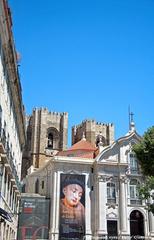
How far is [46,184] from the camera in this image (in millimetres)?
47438

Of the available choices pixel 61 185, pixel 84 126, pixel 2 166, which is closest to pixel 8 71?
pixel 2 166

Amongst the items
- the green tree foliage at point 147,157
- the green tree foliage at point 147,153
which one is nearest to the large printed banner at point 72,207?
the green tree foliage at point 147,157

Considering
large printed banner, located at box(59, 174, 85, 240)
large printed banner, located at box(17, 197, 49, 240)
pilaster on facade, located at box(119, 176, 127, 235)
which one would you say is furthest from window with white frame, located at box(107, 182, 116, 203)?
large printed banner, located at box(17, 197, 49, 240)

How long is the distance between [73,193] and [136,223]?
8498 millimetres

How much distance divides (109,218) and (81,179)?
18.5 ft

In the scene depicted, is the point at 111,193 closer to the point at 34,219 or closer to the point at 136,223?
the point at 136,223

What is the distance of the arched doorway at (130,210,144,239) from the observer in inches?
1699

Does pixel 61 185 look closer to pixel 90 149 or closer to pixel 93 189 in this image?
pixel 93 189

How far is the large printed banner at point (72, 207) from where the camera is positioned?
136ft

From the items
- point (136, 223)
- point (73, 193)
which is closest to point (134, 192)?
point (136, 223)

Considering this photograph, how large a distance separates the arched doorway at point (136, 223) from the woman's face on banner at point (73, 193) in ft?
22.6

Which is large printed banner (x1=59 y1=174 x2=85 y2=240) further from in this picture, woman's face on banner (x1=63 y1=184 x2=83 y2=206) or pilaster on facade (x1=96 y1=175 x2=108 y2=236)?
pilaster on facade (x1=96 y1=175 x2=108 y2=236)

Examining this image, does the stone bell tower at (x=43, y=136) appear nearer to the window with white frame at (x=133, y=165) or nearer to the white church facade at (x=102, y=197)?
the white church facade at (x=102, y=197)

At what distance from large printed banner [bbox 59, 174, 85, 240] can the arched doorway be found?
6023 millimetres
